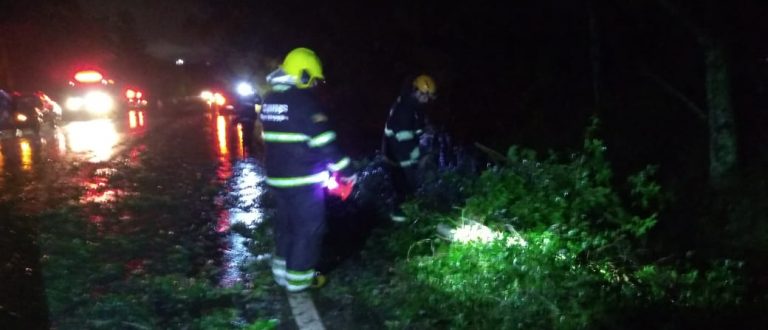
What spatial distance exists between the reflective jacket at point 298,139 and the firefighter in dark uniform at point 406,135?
215 centimetres

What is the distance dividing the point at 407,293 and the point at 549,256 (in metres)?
1.15

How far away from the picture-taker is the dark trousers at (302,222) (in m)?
5.71

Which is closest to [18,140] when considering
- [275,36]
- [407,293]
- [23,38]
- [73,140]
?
[73,140]

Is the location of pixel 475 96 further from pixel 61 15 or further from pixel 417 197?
pixel 61 15

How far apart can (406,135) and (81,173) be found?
23.7 feet

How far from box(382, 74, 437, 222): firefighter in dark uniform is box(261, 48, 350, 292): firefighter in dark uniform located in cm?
211

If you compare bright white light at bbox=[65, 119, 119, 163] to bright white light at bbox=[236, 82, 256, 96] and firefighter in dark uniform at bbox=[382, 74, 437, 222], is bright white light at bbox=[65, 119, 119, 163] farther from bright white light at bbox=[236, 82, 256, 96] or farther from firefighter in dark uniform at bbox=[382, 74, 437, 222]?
firefighter in dark uniform at bbox=[382, 74, 437, 222]

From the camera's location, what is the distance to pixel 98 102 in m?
30.0

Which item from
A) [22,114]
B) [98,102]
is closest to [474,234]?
[22,114]

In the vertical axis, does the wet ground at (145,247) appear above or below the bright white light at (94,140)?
below

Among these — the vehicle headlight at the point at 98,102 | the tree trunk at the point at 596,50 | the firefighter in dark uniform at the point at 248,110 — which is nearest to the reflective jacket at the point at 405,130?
the tree trunk at the point at 596,50

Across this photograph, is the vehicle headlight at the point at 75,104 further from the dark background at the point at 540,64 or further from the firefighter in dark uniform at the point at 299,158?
the firefighter in dark uniform at the point at 299,158

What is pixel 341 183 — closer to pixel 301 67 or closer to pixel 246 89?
pixel 301 67

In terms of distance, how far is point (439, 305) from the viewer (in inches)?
208
